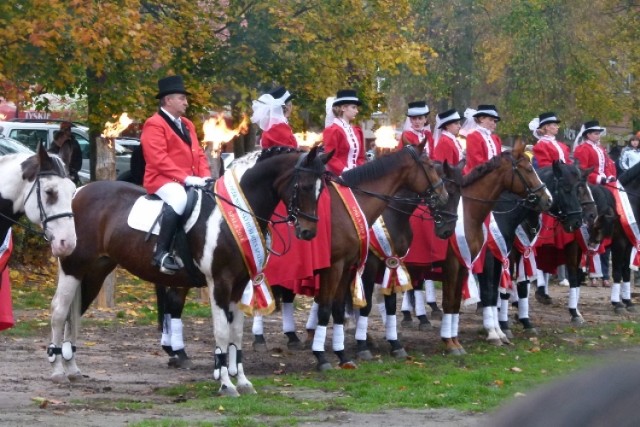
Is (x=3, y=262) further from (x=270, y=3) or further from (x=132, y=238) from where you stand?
(x=270, y=3)

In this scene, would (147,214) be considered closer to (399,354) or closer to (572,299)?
(399,354)

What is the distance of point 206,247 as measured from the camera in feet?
32.6

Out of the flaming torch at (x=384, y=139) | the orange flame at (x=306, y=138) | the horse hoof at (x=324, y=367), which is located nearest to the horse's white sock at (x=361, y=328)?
the horse hoof at (x=324, y=367)

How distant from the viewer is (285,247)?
36.1ft

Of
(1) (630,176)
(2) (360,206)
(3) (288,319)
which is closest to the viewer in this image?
(2) (360,206)

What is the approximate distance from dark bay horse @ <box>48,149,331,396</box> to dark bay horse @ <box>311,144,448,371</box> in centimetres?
134

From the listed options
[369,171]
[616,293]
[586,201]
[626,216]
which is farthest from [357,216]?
[616,293]

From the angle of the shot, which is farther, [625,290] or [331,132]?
[625,290]

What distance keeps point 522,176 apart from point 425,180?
1.83 metres

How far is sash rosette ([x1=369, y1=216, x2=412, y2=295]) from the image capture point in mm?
12453

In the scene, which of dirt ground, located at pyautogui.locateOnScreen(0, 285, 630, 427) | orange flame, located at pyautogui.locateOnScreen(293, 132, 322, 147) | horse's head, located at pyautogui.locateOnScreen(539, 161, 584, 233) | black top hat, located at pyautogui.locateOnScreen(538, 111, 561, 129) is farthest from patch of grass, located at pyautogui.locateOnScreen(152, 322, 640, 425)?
orange flame, located at pyautogui.locateOnScreen(293, 132, 322, 147)

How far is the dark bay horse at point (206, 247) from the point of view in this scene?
996cm

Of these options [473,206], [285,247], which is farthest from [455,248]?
[285,247]

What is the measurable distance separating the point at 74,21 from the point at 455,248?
6185 mm
